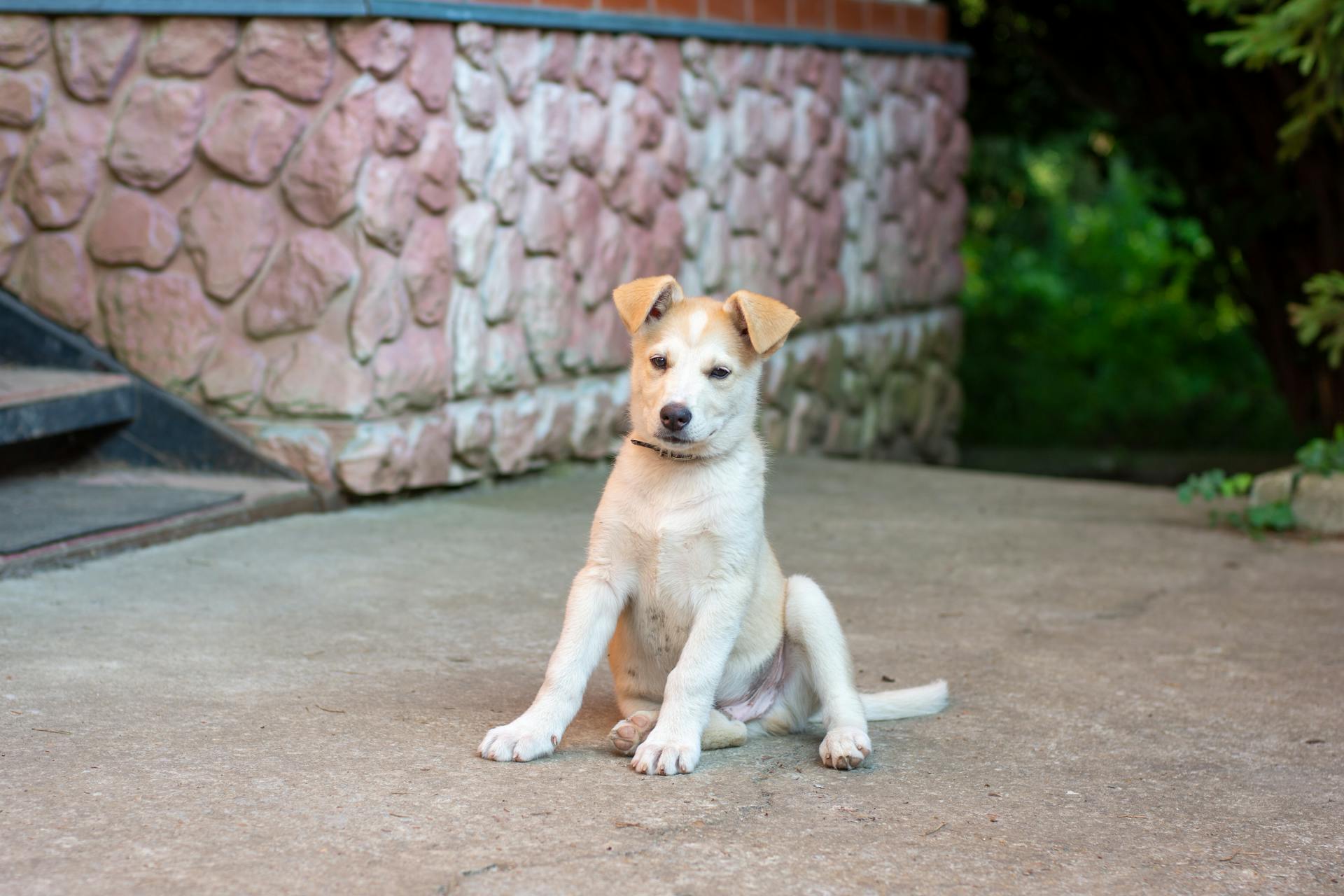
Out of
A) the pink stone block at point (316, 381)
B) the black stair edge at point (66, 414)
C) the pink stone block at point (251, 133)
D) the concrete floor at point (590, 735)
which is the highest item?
the pink stone block at point (251, 133)

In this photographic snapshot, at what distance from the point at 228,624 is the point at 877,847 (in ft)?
6.57

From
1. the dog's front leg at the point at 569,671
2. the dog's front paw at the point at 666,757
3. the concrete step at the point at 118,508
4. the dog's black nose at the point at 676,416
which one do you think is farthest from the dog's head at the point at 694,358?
the concrete step at the point at 118,508

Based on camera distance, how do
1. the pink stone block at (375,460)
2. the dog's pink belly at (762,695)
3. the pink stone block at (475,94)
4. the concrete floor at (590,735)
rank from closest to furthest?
1. the concrete floor at (590,735)
2. the dog's pink belly at (762,695)
3. the pink stone block at (375,460)
4. the pink stone block at (475,94)

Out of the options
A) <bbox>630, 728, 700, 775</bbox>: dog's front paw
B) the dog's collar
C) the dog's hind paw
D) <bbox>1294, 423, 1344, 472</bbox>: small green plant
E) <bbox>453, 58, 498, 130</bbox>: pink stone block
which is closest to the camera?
<bbox>630, 728, 700, 775</bbox>: dog's front paw

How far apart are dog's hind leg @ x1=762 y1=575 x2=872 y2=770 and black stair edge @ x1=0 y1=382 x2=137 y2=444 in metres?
2.77

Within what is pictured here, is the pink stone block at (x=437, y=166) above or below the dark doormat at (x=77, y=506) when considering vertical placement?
above

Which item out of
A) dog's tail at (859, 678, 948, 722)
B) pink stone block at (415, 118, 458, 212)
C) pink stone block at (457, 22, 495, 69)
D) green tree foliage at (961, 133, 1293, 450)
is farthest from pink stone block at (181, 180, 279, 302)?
green tree foliage at (961, 133, 1293, 450)

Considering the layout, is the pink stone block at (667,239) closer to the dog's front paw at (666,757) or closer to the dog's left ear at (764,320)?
the dog's left ear at (764,320)

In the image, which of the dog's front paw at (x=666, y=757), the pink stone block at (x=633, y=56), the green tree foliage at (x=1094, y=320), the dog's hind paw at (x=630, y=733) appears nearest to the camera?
the dog's front paw at (x=666, y=757)

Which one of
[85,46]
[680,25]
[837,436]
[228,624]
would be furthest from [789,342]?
[228,624]

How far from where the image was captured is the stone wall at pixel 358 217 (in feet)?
16.5

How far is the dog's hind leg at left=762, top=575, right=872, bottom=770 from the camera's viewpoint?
9.50 ft

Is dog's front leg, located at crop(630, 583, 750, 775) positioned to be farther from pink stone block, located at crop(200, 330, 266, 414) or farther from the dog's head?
pink stone block, located at crop(200, 330, 266, 414)

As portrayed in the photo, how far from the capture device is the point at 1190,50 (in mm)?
8922
